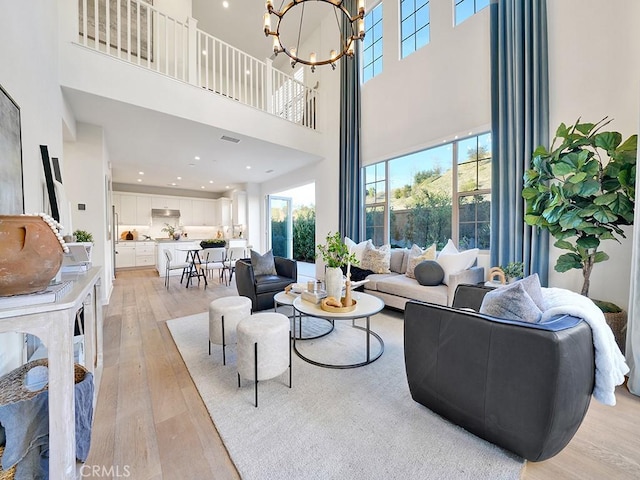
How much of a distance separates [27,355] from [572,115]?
527cm

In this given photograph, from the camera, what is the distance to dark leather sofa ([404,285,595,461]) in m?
1.15

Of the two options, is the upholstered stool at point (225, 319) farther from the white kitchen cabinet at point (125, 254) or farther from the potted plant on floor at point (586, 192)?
the white kitchen cabinet at point (125, 254)

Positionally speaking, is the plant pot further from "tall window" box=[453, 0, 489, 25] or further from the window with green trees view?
"tall window" box=[453, 0, 489, 25]

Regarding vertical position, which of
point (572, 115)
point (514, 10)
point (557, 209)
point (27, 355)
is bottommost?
point (27, 355)

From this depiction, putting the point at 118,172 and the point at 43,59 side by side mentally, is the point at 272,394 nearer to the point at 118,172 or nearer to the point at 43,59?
the point at 43,59

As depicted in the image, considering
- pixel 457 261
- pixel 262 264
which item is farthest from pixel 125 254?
pixel 457 261

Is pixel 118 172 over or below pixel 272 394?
over

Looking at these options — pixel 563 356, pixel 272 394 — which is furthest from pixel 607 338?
pixel 272 394

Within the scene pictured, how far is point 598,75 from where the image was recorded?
2564 mm

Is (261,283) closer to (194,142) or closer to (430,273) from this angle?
(430,273)

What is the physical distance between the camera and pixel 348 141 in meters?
5.14

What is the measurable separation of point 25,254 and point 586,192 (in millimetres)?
3526

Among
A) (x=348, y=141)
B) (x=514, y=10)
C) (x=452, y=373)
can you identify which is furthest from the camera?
(x=348, y=141)

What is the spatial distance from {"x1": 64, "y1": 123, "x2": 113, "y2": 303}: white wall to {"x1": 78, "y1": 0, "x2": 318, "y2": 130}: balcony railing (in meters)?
1.26
